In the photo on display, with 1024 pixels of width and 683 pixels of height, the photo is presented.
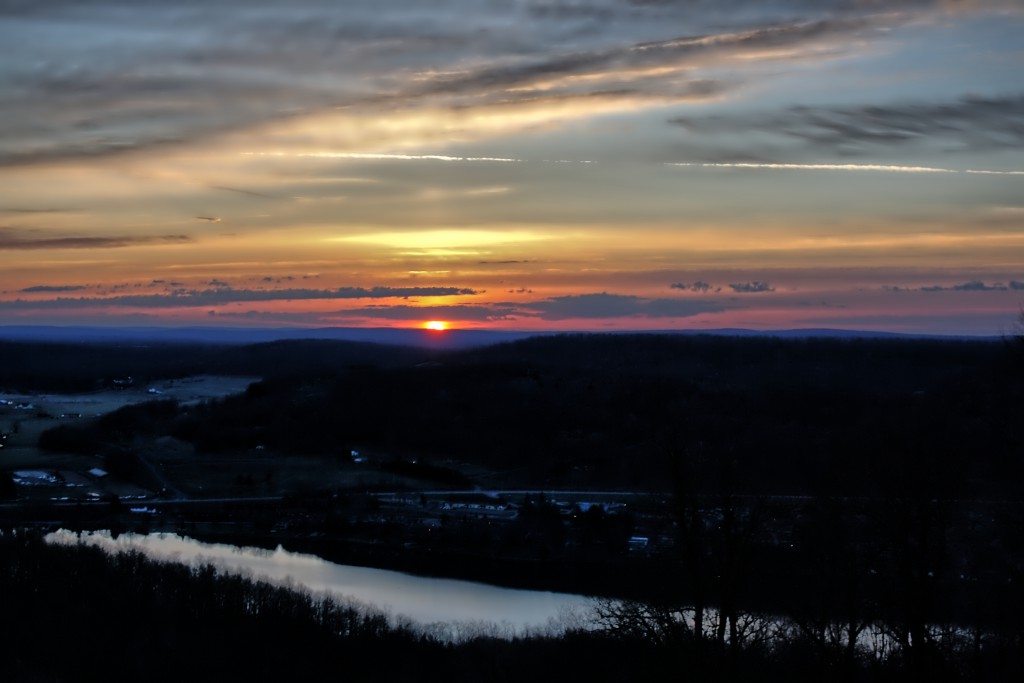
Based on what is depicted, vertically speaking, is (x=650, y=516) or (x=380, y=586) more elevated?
(x=650, y=516)

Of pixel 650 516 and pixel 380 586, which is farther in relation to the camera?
pixel 650 516

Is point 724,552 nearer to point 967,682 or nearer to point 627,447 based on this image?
point 967,682

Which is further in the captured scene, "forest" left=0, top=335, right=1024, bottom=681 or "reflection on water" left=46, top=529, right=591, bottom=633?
"reflection on water" left=46, top=529, right=591, bottom=633

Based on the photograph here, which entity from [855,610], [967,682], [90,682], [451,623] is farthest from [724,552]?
[451,623]

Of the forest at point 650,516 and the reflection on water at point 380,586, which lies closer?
the forest at point 650,516
